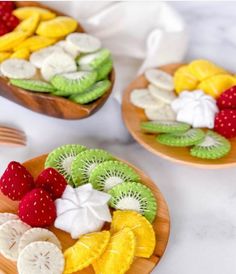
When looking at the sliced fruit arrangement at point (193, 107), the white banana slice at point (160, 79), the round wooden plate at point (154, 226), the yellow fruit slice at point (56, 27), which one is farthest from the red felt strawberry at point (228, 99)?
the yellow fruit slice at point (56, 27)

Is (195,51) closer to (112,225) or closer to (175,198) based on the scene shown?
(175,198)

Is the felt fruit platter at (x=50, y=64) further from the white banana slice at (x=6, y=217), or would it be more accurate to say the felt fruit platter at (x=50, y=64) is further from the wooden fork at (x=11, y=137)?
the white banana slice at (x=6, y=217)

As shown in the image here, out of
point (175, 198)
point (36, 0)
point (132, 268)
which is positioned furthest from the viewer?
point (36, 0)

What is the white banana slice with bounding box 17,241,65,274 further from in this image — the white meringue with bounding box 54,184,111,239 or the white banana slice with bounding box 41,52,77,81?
the white banana slice with bounding box 41,52,77,81

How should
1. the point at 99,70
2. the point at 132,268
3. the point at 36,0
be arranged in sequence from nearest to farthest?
the point at 132,268 → the point at 99,70 → the point at 36,0

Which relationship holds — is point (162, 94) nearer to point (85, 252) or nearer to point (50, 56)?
point (50, 56)

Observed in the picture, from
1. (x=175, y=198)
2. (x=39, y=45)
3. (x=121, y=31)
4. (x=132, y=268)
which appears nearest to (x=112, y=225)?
(x=132, y=268)

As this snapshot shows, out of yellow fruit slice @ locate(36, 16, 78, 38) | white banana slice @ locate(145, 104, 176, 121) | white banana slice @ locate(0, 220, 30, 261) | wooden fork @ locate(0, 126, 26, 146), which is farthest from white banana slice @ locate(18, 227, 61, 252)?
yellow fruit slice @ locate(36, 16, 78, 38)
